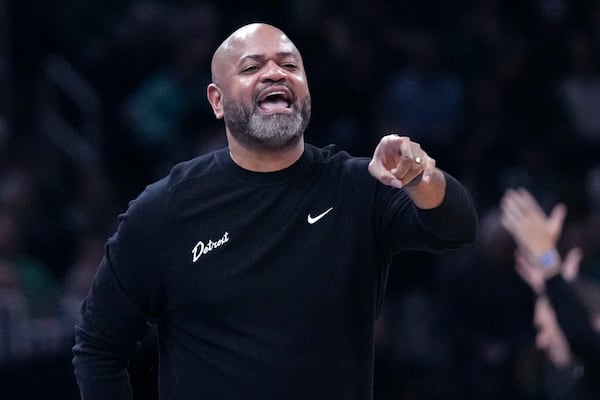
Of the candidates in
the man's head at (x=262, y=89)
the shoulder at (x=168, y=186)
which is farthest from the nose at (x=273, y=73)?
the shoulder at (x=168, y=186)

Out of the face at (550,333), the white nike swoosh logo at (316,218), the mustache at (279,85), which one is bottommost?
the face at (550,333)

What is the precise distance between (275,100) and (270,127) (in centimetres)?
7

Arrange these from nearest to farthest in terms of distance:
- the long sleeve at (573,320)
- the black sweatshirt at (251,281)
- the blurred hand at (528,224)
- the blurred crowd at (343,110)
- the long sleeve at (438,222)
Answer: the long sleeve at (438,222) → the black sweatshirt at (251,281) → the blurred hand at (528,224) → the long sleeve at (573,320) → the blurred crowd at (343,110)

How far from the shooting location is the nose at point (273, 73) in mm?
3189

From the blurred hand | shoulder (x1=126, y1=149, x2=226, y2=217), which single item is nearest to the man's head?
shoulder (x1=126, y1=149, x2=226, y2=217)

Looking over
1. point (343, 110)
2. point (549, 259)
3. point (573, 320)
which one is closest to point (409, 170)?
point (549, 259)

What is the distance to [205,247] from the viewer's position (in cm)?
322

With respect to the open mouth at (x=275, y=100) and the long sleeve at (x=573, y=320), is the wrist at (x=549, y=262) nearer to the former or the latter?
the long sleeve at (x=573, y=320)

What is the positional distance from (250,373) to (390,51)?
4872mm

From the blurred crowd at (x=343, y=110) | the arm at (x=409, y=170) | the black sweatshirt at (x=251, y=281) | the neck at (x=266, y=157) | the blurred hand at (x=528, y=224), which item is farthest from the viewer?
the blurred crowd at (x=343, y=110)

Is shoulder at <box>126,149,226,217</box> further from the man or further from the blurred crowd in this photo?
the blurred crowd

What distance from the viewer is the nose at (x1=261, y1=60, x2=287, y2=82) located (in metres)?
3.19

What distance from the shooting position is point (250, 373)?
10.3ft

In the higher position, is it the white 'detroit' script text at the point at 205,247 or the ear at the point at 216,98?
the ear at the point at 216,98
